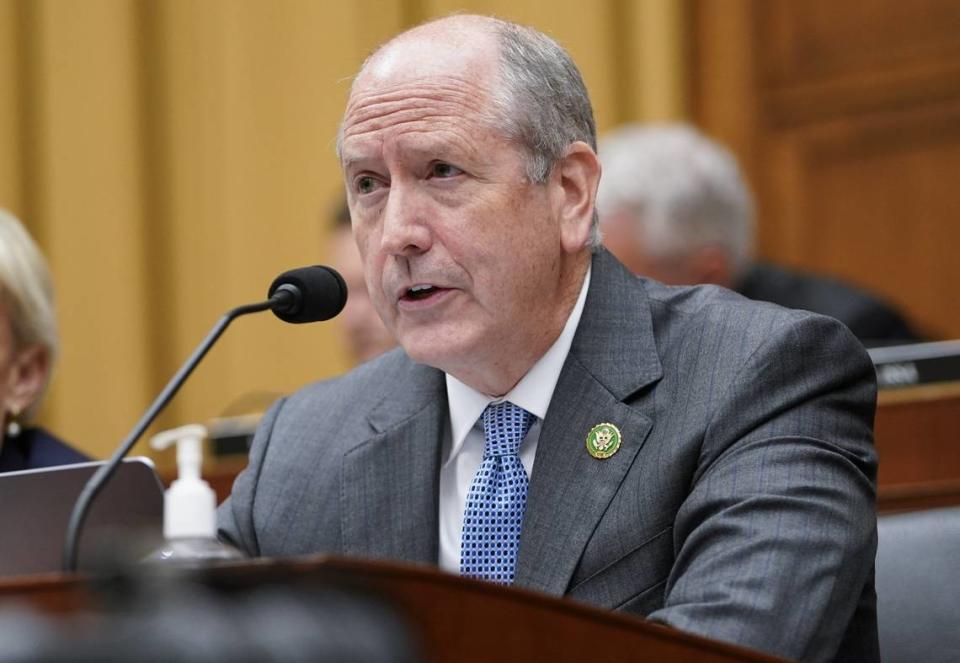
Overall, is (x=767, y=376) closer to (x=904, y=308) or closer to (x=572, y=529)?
(x=572, y=529)

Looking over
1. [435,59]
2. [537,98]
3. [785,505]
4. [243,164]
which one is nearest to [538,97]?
[537,98]

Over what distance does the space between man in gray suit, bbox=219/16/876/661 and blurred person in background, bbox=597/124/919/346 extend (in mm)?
2091

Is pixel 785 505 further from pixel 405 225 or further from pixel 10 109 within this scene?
pixel 10 109

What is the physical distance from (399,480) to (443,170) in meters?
0.43

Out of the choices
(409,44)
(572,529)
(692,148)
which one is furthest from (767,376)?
(692,148)

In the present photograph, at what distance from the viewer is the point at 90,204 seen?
4.88 meters

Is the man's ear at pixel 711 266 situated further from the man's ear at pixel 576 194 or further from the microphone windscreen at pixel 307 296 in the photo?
the microphone windscreen at pixel 307 296

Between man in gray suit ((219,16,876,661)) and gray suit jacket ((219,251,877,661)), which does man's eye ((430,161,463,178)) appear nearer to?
man in gray suit ((219,16,876,661))

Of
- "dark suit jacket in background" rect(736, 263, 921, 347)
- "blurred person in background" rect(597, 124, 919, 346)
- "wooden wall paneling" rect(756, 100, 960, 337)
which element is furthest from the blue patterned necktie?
"wooden wall paneling" rect(756, 100, 960, 337)

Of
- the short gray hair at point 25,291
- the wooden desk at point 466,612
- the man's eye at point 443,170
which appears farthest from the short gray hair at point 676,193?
the wooden desk at point 466,612

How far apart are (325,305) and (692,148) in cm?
269

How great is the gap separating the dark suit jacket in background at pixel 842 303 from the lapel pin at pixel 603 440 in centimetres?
211

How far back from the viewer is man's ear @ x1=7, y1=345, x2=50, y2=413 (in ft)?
9.07

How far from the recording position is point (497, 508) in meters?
2.07
